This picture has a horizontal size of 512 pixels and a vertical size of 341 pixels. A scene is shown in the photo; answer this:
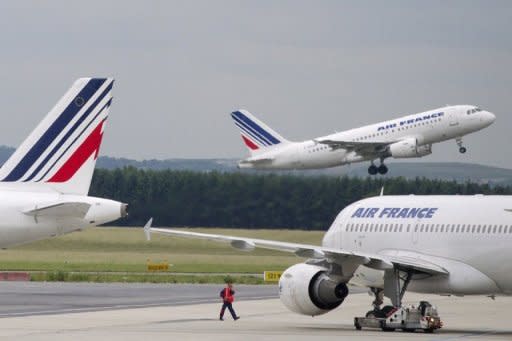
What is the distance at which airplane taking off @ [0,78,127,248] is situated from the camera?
1636 inches

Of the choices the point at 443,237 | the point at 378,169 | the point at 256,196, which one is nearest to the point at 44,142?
the point at 443,237

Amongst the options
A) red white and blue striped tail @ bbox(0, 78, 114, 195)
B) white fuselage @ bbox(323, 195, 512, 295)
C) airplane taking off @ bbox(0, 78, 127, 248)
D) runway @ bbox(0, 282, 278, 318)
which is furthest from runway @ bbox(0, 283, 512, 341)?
red white and blue striped tail @ bbox(0, 78, 114, 195)

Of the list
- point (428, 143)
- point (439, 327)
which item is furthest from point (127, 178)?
point (439, 327)

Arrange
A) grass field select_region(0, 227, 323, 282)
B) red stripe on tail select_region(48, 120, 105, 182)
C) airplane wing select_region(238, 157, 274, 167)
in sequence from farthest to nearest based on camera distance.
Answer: airplane wing select_region(238, 157, 274, 167) < grass field select_region(0, 227, 323, 282) < red stripe on tail select_region(48, 120, 105, 182)

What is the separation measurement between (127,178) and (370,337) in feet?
296

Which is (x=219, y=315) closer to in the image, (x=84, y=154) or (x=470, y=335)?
(x=84, y=154)

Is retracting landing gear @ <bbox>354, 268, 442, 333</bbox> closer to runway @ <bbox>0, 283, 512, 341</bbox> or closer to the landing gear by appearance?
runway @ <bbox>0, 283, 512, 341</bbox>

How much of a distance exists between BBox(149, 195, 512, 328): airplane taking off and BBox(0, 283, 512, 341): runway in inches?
48.1

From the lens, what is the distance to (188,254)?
9656cm

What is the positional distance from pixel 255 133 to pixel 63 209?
9431cm

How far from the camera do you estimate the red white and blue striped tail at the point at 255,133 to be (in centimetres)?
13275

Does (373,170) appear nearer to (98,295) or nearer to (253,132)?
(253,132)

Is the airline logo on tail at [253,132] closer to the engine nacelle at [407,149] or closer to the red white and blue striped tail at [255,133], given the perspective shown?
the red white and blue striped tail at [255,133]

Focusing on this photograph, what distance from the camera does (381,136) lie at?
12381 centimetres
